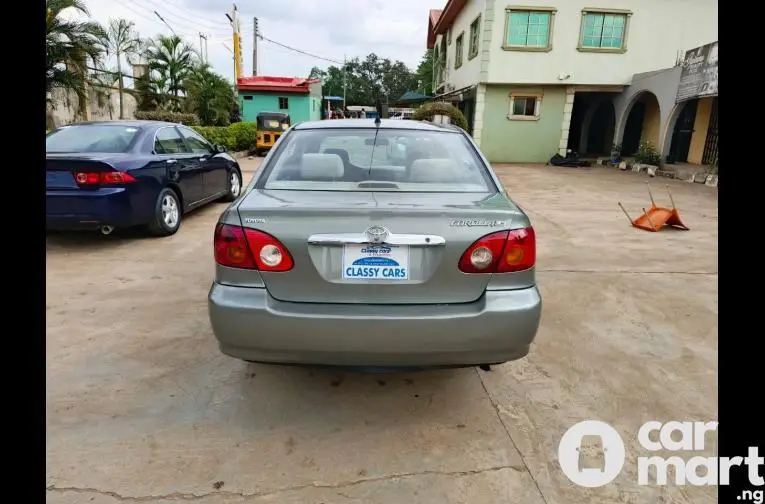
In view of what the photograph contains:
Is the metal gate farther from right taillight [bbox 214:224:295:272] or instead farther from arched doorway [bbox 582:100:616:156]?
right taillight [bbox 214:224:295:272]

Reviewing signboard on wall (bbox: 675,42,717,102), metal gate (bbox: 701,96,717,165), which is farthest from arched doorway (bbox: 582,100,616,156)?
signboard on wall (bbox: 675,42,717,102)

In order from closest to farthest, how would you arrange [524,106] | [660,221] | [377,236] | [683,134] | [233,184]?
[377,236] < [660,221] < [233,184] < [683,134] < [524,106]

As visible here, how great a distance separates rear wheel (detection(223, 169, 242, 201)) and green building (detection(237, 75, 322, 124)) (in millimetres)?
17692

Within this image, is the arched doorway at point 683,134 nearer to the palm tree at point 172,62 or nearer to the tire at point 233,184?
the tire at point 233,184

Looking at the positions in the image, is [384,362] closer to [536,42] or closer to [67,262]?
[67,262]

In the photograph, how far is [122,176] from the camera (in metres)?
4.96

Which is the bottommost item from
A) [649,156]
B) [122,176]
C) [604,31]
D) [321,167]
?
[122,176]

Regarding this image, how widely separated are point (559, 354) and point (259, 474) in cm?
203

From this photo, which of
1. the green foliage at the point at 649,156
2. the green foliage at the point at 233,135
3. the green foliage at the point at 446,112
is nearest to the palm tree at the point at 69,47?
the green foliage at the point at 233,135

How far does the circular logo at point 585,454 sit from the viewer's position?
82.7 inches

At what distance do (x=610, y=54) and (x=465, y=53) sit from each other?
5.36 m

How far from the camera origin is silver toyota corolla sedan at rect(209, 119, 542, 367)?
2072 mm

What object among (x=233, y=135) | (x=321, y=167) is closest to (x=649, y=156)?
(x=233, y=135)

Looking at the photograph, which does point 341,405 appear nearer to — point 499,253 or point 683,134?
point 499,253
